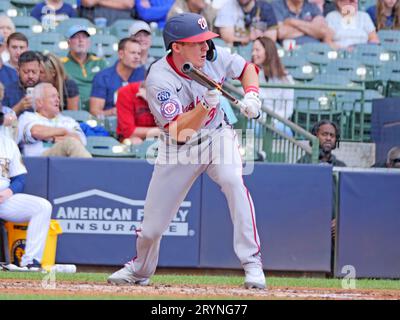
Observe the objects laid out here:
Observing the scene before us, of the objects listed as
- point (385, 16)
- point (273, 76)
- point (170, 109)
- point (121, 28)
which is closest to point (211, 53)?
point (170, 109)

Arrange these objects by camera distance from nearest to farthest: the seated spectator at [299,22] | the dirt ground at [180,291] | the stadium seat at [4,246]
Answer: the dirt ground at [180,291] < the stadium seat at [4,246] < the seated spectator at [299,22]

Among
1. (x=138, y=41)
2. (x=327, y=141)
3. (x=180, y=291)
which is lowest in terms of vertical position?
(x=180, y=291)

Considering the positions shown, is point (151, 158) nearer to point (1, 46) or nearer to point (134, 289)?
point (1, 46)

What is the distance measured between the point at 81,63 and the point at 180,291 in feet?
18.1

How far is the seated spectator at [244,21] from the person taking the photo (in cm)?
1338


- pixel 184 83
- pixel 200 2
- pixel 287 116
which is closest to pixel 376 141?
pixel 287 116

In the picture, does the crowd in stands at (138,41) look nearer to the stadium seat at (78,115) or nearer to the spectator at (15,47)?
the spectator at (15,47)

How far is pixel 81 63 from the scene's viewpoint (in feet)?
39.2

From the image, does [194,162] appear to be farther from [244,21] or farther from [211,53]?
[244,21]

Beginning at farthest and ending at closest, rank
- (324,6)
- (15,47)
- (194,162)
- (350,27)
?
(324,6)
(350,27)
(15,47)
(194,162)

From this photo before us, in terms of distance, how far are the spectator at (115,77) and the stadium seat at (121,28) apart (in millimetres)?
1178

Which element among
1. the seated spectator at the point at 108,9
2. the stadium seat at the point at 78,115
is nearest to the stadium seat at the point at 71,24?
the seated spectator at the point at 108,9

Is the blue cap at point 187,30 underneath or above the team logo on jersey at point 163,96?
above

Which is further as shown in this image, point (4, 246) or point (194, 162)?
point (4, 246)
